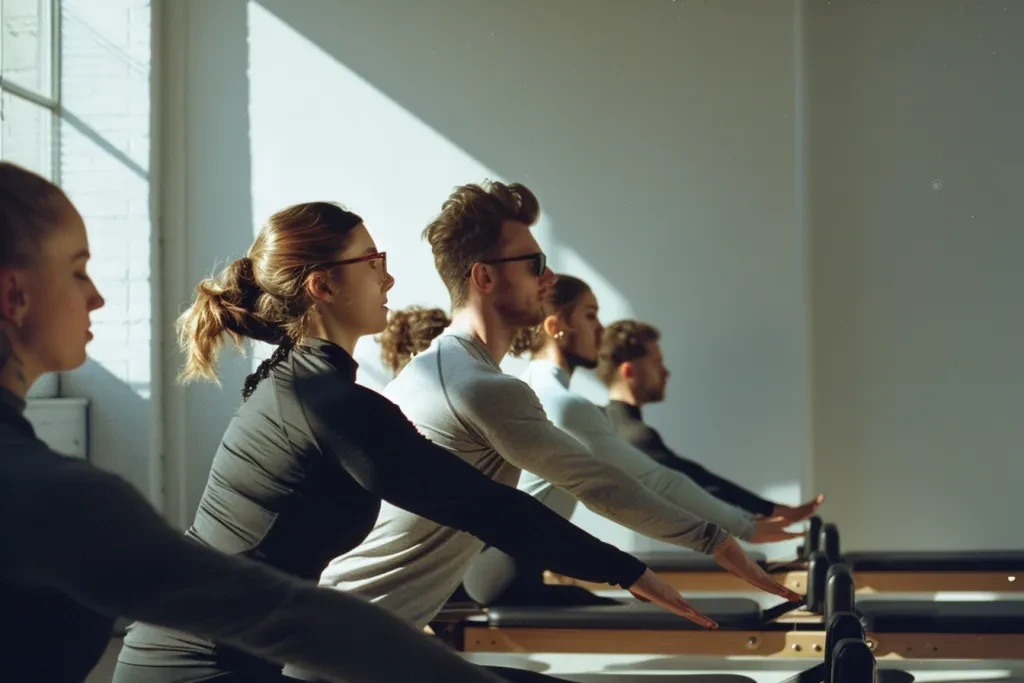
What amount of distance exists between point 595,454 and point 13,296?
2.21 m

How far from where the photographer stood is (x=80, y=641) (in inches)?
37.8

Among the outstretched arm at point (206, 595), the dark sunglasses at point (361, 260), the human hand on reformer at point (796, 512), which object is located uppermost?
the human hand on reformer at point (796, 512)

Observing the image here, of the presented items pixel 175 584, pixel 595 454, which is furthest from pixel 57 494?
pixel 595 454

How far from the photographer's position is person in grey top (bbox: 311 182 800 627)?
207 centimetres

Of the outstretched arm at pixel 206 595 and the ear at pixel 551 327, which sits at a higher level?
the ear at pixel 551 327

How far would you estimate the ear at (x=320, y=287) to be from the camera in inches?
74.5

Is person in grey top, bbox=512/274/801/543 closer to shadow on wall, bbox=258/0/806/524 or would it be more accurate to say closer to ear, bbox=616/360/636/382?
ear, bbox=616/360/636/382

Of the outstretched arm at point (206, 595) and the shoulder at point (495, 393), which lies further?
the shoulder at point (495, 393)

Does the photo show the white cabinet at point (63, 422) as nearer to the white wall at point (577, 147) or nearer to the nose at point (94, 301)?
the white wall at point (577, 147)

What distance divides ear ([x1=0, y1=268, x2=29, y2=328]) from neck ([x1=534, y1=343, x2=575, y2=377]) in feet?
9.35

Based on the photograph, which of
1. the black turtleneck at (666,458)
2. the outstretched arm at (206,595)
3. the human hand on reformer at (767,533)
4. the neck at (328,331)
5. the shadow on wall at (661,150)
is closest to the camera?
the outstretched arm at (206,595)

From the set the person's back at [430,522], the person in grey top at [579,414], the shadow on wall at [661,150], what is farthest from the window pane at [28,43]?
the person's back at [430,522]

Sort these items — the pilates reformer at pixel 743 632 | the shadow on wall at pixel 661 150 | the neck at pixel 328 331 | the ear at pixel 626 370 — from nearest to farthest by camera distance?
the neck at pixel 328 331, the pilates reformer at pixel 743 632, the ear at pixel 626 370, the shadow on wall at pixel 661 150

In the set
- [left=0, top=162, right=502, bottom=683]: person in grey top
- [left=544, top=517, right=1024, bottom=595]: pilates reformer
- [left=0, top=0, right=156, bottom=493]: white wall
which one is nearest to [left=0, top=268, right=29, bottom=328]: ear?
[left=0, top=162, right=502, bottom=683]: person in grey top
